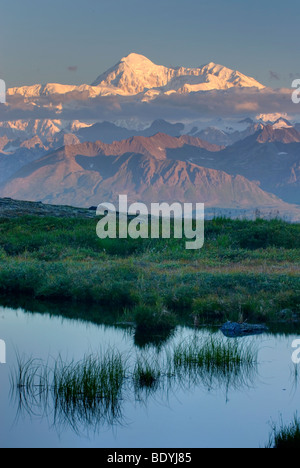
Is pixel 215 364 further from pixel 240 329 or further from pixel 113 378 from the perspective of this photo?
pixel 240 329

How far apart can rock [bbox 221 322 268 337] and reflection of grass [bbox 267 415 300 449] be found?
27.9 feet

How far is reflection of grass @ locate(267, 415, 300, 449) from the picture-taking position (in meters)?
13.2

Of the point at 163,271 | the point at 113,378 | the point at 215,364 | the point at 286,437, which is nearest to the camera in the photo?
the point at 286,437

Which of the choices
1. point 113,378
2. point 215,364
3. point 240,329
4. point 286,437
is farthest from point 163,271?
point 286,437

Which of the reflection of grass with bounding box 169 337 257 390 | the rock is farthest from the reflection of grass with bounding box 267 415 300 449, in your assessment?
the rock

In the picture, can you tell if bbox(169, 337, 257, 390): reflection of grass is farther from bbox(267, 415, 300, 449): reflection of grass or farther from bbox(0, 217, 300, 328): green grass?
bbox(0, 217, 300, 328): green grass

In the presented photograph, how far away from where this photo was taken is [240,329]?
22781 mm

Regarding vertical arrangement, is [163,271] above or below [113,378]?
above

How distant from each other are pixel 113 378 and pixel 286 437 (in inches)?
209

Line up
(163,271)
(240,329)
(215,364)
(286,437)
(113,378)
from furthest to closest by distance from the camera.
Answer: (163,271) → (240,329) → (215,364) → (113,378) → (286,437)

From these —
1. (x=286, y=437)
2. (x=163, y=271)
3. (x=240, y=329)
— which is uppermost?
(x=163, y=271)

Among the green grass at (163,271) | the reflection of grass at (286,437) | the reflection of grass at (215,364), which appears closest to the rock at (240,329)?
the green grass at (163,271)

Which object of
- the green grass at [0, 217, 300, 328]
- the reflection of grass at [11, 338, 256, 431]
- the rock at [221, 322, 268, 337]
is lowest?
the reflection of grass at [11, 338, 256, 431]
